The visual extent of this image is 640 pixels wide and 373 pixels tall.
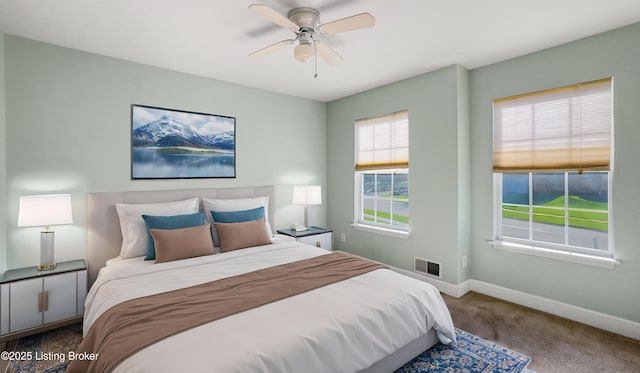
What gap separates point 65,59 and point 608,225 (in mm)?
5192

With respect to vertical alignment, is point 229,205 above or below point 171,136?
below

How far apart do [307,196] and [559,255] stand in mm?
2850

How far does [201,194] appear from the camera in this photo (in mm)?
3619

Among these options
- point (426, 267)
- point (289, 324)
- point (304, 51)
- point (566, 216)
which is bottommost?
point (426, 267)

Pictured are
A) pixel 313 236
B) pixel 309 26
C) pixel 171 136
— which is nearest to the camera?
pixel 309 26

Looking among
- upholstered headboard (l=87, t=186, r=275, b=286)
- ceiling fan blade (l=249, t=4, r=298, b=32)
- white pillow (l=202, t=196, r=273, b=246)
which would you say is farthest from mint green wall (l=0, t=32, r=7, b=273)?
ceiling fan blade (l=249, t=4, r=298, b=32)

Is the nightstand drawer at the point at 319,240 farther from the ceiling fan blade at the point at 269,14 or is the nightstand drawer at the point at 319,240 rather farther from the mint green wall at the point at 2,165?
the mint green wall at the point at 2,165

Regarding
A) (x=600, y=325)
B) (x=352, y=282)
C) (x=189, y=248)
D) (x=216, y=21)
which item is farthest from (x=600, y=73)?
(x=189, y=248)

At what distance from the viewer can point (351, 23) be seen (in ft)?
6.57

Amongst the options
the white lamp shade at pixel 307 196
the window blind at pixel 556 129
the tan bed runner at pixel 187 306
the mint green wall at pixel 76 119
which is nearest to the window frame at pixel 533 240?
the window blind at pixel 556 129

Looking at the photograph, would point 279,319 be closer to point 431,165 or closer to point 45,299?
point 45,299

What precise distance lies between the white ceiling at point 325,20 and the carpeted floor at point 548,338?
258cm

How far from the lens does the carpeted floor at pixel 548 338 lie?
2.18 m

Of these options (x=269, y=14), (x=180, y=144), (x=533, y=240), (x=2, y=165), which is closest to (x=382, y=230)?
(x=533, y=240)
